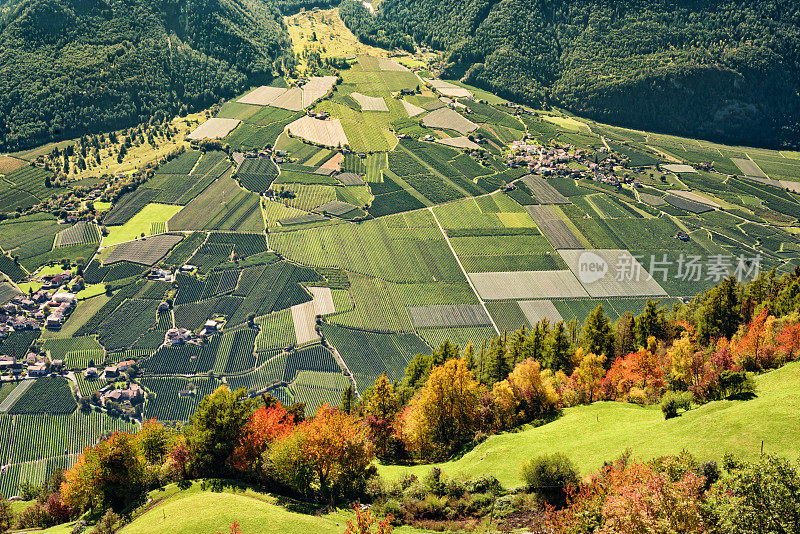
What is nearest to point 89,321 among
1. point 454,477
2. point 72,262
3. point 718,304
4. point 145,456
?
point 72,262

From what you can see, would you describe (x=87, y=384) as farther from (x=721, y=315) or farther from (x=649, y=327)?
(x=721, y=315)

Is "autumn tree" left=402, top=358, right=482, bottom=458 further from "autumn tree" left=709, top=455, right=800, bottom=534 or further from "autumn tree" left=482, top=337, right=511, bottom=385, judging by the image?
"autumn tree" left=709, top=455, right=800, bottom=534

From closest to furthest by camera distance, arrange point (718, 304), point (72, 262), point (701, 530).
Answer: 1. point (701, 530)
2. point (718, 304)
3. point (72, 262)

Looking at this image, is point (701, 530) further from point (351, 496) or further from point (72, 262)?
point (72, 262)

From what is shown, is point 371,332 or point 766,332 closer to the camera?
point 766,332

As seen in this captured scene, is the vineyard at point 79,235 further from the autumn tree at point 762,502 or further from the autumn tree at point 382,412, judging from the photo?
the autumn tree at point 762,502

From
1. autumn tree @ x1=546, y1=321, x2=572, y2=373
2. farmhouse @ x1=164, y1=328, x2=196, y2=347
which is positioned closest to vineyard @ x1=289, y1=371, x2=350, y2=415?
farmhouse @ x1=164, y1=328, x2=196, y2=347
